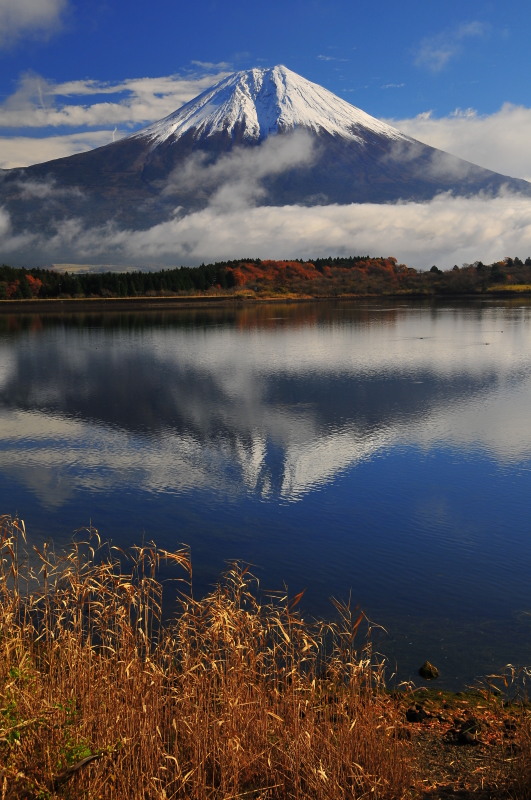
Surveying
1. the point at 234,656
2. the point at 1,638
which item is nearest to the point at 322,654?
the point at 234,656

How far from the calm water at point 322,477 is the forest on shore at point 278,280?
7502 cm

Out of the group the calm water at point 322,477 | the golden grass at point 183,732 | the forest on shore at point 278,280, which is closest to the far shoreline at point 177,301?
the forest on shore at point 278,280

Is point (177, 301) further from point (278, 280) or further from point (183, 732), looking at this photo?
point (183, 732)

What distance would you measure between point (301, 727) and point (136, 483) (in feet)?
26.2

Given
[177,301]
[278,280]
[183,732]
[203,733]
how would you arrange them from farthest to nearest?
[278,280]
[177,301]
[183,732]
[203,733]

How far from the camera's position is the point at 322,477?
1225 cm

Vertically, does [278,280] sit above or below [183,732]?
above

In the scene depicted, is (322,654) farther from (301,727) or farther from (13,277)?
(13,277)

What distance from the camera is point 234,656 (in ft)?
16.7

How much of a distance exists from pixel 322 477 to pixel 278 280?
113m

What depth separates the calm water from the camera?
759 centimetres

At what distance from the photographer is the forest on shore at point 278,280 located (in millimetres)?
99438

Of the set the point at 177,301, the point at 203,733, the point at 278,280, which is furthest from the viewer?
the point at 278,280

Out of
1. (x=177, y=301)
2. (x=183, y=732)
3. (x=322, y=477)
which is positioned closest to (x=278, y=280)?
(x=177, y=301)
